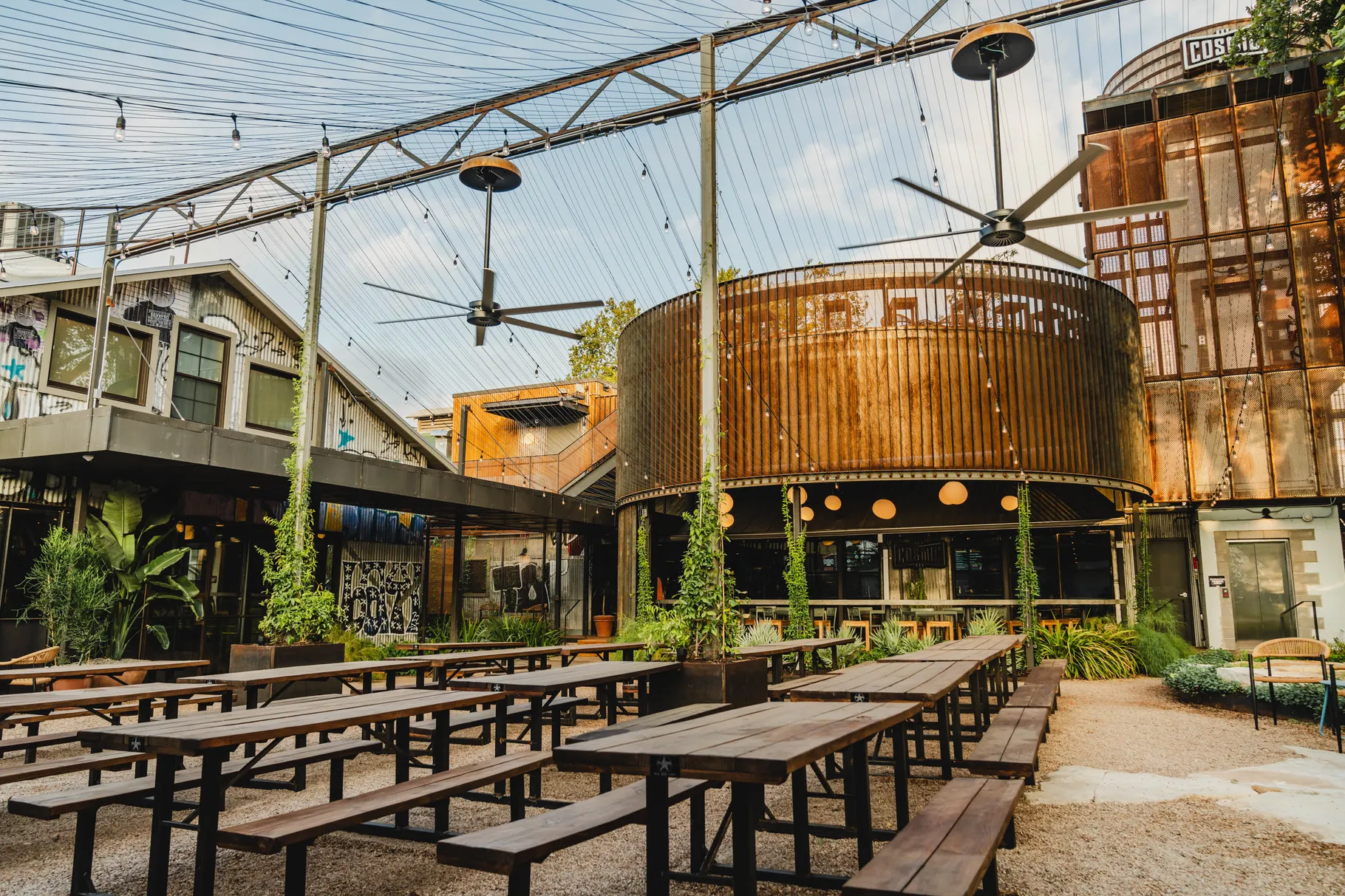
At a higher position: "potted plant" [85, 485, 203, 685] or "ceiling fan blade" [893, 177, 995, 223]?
"ceiling fan blade" [893, 177, 995, 223]

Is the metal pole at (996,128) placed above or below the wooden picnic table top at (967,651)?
above

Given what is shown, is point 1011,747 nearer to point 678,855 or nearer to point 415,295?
point 678,855

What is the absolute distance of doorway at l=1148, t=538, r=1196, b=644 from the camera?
18797 millimetres

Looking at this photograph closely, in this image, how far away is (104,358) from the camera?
1392 centimetres

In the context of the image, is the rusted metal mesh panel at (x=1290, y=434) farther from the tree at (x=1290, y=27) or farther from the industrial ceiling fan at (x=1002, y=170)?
the industrial ceiling fan at (x=1002, y=170)

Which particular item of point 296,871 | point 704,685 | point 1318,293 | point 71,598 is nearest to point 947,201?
point 704,685

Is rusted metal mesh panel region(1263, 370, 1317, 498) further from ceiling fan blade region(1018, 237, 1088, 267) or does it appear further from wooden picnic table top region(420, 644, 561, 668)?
wooden picnic table top region(420, 644, 561, 668)

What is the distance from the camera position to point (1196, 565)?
733 inches

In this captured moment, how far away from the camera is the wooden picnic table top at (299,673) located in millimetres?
5066

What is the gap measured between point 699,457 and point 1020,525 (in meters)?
5.58

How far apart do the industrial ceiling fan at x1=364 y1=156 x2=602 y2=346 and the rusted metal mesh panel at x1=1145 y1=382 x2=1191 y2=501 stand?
14.4m

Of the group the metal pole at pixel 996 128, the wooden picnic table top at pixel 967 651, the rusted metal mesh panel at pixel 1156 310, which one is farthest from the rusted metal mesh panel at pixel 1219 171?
the wooden picnic table top at pixel 967 651

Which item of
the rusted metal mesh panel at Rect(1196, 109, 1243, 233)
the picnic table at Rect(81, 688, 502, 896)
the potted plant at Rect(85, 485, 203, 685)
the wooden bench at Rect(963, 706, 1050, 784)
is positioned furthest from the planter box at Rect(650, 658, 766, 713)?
the rusted metal mesh panel at Rect(1196, 109, 1243, 233)

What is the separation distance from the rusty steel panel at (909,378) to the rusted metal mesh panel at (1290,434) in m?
4.47
